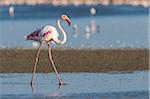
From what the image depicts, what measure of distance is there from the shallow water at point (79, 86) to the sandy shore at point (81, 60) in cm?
147

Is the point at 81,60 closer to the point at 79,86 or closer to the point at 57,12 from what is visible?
the point at 79,86

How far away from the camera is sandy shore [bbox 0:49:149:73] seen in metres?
22.1

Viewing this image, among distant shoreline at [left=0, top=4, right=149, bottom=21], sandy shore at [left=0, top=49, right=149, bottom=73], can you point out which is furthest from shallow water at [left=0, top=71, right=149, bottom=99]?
distant shoreline at [left=0, top=4, right=149, bottom=21]

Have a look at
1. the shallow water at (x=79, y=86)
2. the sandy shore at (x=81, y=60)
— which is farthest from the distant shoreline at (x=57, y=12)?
the shallow water at (x=79, y=86)

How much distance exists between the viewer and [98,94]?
16.0 metres

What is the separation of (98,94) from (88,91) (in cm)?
63

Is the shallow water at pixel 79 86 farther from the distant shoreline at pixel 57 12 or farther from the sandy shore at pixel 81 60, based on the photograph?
the distant shoreline at pixel 57 12

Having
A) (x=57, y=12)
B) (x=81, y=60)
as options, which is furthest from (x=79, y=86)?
(x=57, y=12)

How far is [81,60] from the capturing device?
79.8ft

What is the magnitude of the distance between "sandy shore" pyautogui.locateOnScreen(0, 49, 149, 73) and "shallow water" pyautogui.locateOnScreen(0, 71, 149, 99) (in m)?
1.47

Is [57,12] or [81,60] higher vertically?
[81,60]

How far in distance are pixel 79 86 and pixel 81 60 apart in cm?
689

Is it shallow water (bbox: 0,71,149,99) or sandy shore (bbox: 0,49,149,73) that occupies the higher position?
shallow water (bbox: 0,71,149,99)

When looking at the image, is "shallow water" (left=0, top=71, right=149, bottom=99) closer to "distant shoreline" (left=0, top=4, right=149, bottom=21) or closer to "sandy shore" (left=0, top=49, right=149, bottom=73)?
"sandy shore" (left=0, top=49, right=149, bottom=73)
